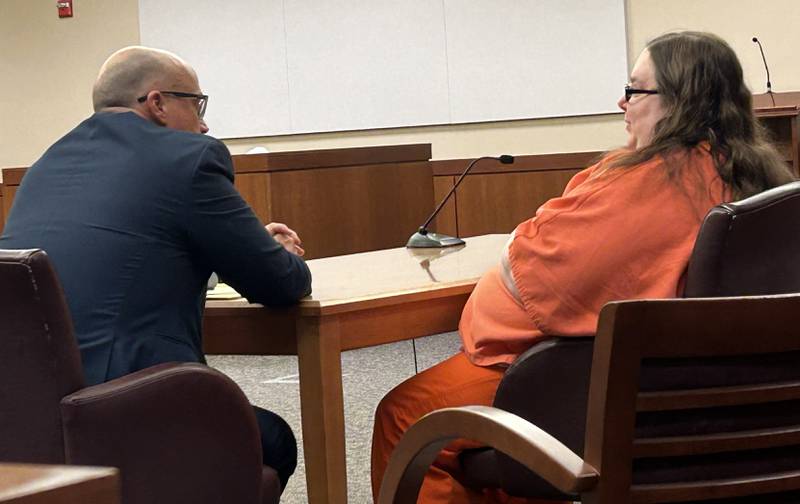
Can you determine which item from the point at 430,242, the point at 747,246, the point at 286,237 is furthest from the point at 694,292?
the point at 430,242

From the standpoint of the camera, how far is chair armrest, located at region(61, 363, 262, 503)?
1876 mm

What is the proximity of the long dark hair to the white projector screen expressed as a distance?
634 centimetres

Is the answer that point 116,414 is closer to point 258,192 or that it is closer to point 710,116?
point 710,116

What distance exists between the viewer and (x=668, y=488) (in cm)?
130

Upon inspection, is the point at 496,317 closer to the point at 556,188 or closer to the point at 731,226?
the point at 731,226

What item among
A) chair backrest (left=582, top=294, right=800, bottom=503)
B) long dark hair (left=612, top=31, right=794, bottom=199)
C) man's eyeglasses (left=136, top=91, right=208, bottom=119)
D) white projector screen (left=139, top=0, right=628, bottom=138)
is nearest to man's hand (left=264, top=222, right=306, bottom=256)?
man's eyeglasses (left=136, top=91, right=208, bottom=119)

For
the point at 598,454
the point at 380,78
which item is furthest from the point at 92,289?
the point at 380,78

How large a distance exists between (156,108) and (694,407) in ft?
4.81

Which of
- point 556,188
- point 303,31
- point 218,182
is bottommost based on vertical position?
point 556,188

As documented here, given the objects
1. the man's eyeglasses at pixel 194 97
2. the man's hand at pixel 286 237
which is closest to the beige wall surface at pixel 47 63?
the man's hand at pixel 286 237

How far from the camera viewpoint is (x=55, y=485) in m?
0.35

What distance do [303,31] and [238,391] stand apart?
25.7 ft

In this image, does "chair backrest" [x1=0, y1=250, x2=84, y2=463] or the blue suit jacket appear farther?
the blue suit jacket

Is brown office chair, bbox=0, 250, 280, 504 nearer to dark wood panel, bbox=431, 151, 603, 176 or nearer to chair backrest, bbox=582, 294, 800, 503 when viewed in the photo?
chair backrest, bbox=582, 294, 800, 503
